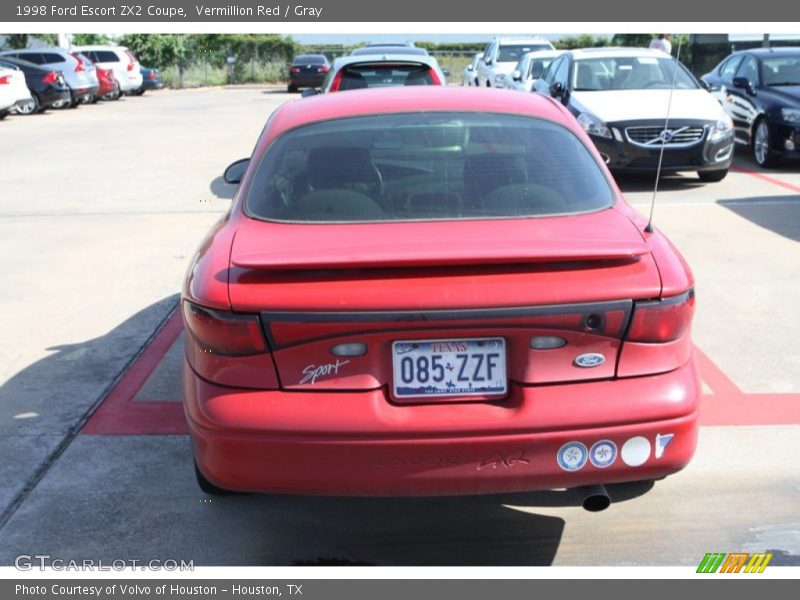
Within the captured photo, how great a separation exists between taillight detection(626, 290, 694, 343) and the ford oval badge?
0.12 m

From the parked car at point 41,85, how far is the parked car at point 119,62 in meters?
7.01

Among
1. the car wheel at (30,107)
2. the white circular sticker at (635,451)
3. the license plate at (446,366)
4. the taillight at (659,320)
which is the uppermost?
the taillight at (659,320)

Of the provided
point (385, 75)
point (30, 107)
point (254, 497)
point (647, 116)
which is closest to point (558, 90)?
point (647, 116)

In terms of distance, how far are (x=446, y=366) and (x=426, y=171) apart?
1076 mm

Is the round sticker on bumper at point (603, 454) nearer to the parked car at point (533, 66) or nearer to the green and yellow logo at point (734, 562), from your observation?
the green and yellow logo at point (734, 562)

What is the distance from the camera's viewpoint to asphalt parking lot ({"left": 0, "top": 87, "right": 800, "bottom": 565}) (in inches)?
154

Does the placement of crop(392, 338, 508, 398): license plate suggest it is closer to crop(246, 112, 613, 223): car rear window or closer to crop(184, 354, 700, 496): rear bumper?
crop(184, 354, 700, 496): rear bumper

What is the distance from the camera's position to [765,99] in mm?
13500

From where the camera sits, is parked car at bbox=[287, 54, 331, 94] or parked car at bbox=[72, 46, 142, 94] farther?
parked car at bbox=[287, 54, 331, 94]

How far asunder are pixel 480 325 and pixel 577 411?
42 centimetres

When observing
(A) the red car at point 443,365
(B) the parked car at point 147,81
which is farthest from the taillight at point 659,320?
(B) the parked car at point 147,81

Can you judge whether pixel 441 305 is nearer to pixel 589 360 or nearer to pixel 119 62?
pixel 589 360

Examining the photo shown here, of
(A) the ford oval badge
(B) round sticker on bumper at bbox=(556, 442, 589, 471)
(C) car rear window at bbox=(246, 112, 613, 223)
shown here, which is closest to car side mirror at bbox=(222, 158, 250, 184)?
(C) car rear window at bbox=(246, 112, 613, 223)

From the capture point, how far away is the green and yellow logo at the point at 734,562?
3719 millimetres
